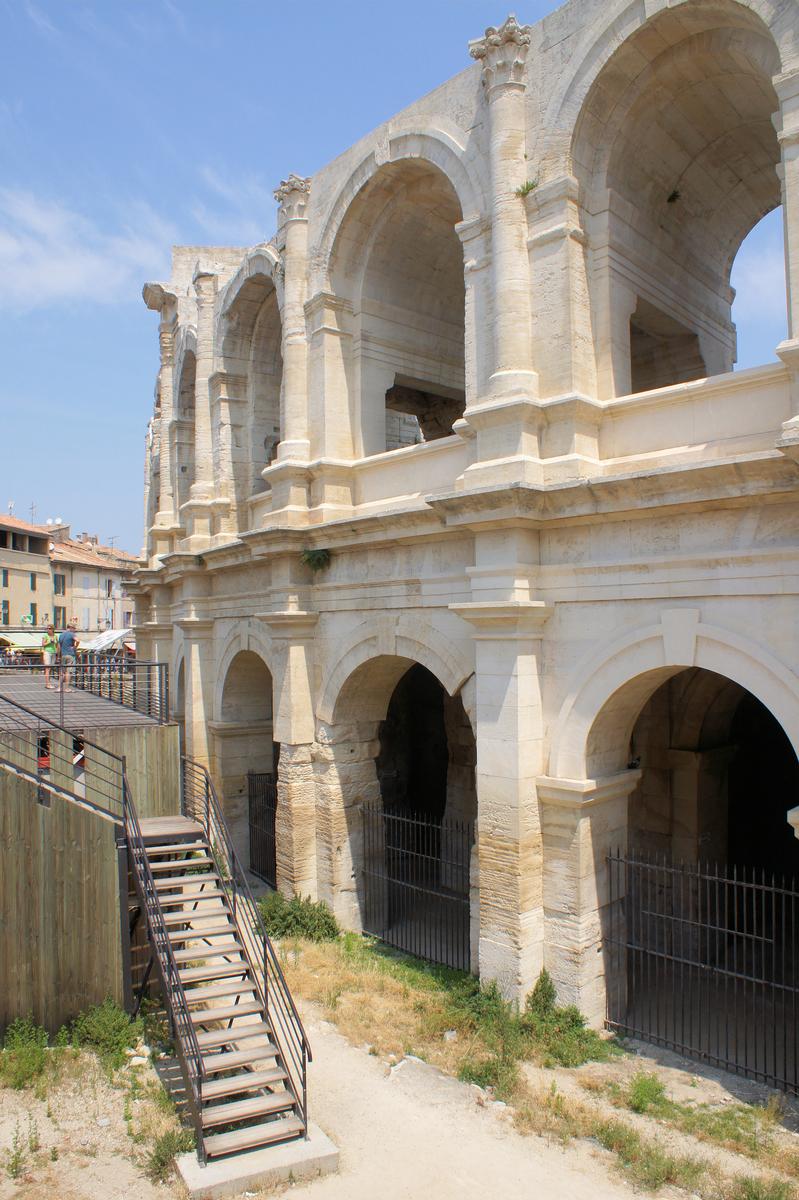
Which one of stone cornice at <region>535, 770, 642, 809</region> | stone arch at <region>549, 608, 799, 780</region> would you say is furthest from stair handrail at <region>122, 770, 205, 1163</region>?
stone arch at <region>549, 608, 799, 780</region>

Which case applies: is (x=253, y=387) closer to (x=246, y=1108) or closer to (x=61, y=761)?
(x=61, y=761)

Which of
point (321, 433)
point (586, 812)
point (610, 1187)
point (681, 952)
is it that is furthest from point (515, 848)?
point (321, 433)

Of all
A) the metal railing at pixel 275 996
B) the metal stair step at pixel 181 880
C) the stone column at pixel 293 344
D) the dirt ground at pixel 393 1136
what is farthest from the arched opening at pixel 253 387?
the dirt ground at pixel 393 1136

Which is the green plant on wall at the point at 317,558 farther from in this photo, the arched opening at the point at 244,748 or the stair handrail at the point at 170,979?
the stair handrail at the point at 170,979

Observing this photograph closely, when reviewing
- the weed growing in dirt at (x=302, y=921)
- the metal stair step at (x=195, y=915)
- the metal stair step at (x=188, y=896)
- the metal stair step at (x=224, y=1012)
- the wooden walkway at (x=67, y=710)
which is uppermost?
the wooden walkway at (x=67, y=710)

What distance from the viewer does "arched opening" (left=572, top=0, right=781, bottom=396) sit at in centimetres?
788

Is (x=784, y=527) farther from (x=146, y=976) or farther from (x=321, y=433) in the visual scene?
(x=146, y=976)

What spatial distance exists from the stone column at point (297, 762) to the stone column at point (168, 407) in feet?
24.7

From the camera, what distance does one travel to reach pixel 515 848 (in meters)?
8.23

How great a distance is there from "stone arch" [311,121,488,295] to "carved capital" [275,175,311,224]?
73 centimetres

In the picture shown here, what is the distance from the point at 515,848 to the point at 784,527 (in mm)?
3890

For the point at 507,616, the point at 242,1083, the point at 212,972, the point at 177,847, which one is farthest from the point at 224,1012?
the point at 507,616

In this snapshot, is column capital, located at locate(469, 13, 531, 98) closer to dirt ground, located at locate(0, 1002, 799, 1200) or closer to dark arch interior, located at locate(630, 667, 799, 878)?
dark arch interior, located at locate(630, 667, 799, 878)

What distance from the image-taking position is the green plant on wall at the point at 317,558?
444 inches
